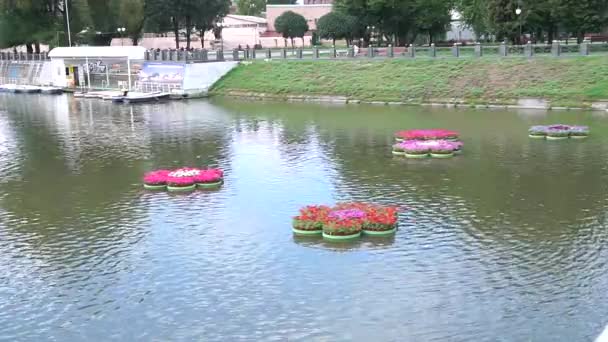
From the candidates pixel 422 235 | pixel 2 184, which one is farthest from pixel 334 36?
pixel 422 235

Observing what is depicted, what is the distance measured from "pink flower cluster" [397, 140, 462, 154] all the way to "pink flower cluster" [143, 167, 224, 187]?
7611 mm

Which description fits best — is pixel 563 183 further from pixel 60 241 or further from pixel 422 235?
pixel 60 241

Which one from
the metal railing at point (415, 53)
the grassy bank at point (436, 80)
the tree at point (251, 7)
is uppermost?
the tree at point (251, 7)

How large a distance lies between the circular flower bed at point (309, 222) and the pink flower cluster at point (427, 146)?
31.0 feet

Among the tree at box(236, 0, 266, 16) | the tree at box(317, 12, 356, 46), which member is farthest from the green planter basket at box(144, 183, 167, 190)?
the tree at box(236, 0, 266, 16)

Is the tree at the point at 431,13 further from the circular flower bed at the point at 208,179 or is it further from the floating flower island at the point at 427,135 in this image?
the circular flower bed at the point at 208,179

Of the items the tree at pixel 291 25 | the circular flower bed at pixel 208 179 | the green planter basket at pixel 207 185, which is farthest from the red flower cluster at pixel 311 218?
the tree at pixel 291 25

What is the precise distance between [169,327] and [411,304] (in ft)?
14.5

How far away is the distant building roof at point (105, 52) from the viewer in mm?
56094

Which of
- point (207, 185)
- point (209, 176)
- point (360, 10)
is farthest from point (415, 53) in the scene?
point (207, 185)

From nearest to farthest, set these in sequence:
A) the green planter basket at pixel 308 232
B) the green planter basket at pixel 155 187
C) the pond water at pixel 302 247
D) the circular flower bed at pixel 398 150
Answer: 1. the pond water at pixel 302 247
2. the green planter basket at pixel 308 232
3. the green planter basket at pixel 155 187
4. the circular flower bed at pixel 398 150

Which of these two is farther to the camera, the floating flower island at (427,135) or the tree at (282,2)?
the tree at (282,2)

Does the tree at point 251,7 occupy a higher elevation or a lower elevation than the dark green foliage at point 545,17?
higher

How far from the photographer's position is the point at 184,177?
23281 millimetres
